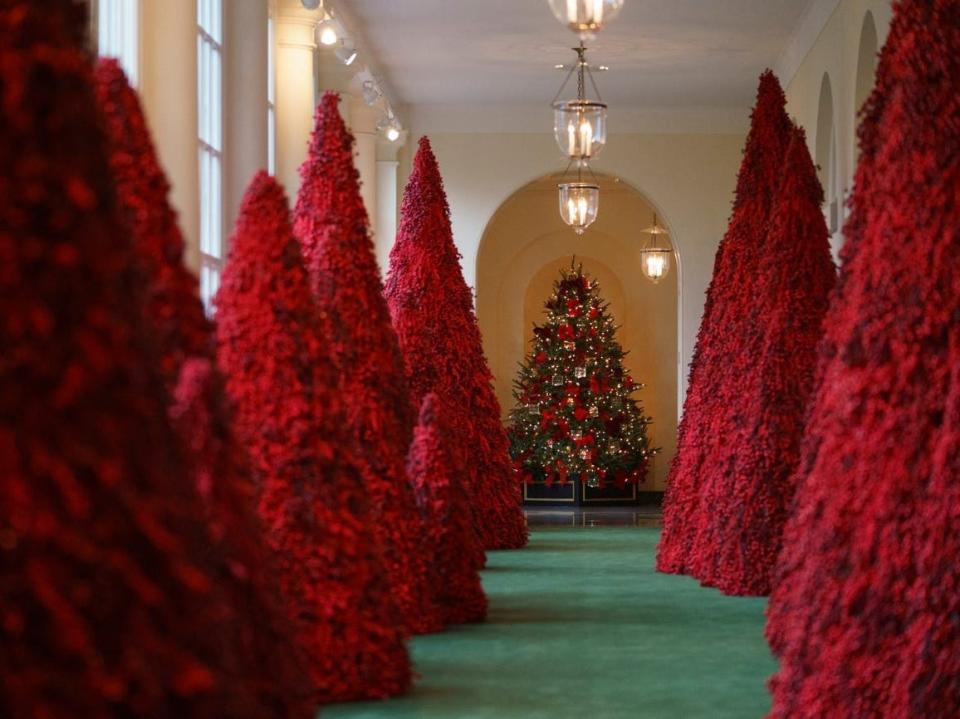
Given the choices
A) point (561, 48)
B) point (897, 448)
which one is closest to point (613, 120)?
point (561, 48)

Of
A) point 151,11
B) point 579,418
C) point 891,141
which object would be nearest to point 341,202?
point 891,141

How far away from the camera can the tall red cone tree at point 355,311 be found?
7.02 metres

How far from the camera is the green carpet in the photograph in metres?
6.10

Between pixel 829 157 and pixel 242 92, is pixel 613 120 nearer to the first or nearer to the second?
pixel 829 157

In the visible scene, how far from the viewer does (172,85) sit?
10.0m

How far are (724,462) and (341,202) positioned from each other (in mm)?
3727

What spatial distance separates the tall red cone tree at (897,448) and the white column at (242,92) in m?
7.66

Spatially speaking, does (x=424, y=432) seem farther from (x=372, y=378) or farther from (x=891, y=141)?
(x=891, y=141)

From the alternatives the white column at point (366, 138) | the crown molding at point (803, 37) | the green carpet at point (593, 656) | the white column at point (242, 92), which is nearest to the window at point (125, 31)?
the white column at point (242, 92)

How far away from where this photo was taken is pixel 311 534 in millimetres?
5566

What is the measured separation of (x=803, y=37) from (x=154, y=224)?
13528mm

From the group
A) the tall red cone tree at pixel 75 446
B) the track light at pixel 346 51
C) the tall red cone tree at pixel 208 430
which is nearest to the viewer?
the tall red cone tree at pixel 75 446

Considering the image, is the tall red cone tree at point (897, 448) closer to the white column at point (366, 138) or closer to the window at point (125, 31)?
the window at point (125, 31)

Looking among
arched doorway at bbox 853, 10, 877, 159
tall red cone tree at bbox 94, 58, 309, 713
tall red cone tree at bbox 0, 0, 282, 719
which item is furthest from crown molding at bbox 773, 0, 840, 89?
tall red cone tree at bbox 0, 0, 282, 719
